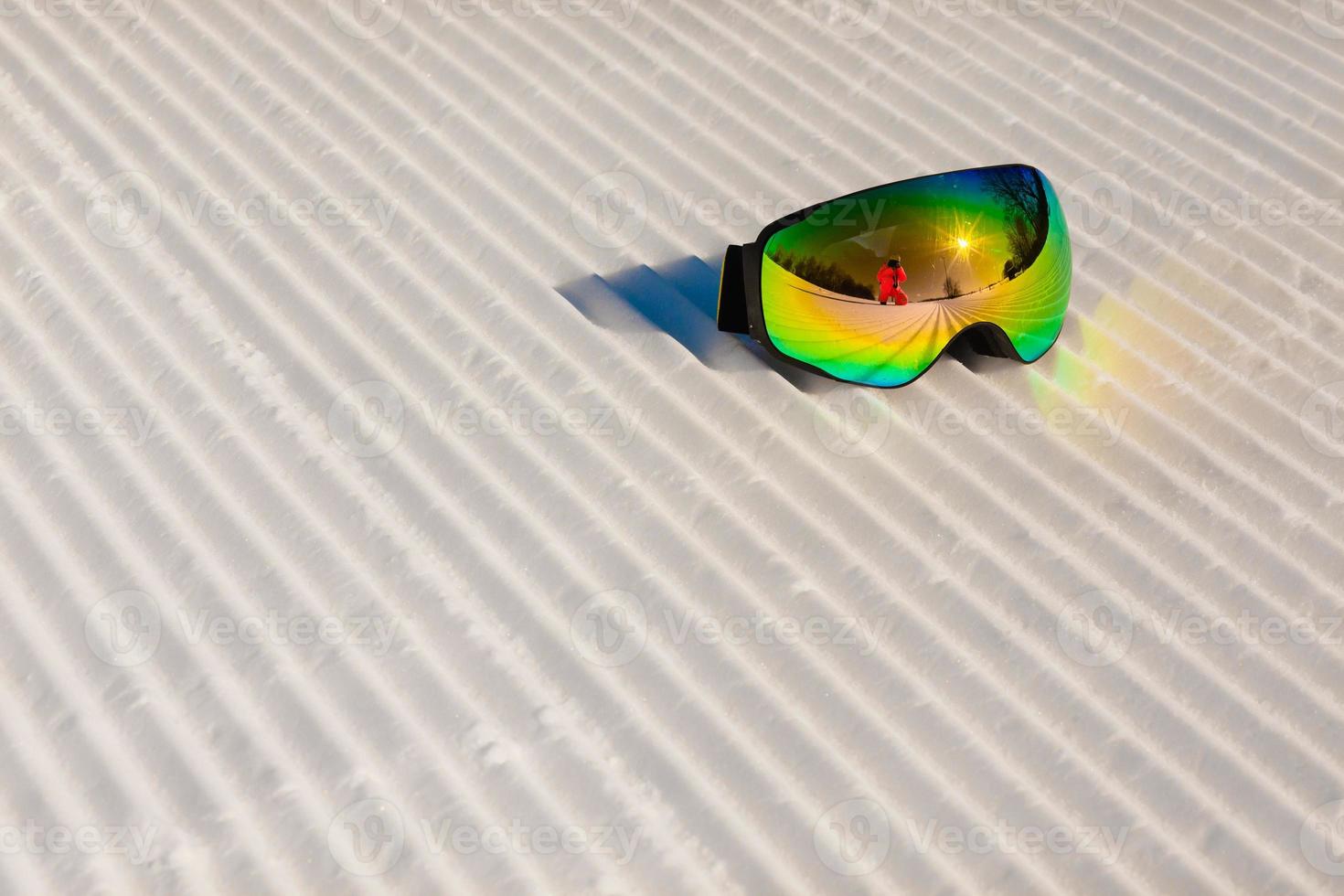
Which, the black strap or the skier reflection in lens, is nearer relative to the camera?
the skier reflection in lens

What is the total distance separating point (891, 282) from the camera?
315 cm

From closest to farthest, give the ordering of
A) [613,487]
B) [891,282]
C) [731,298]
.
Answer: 1. [613,487]
2. [891,282]
3. [731,298]

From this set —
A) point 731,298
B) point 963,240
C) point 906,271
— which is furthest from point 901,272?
point 731,298

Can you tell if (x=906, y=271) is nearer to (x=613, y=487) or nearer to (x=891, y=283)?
(x=891, y=283)

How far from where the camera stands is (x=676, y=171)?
13.3 ft

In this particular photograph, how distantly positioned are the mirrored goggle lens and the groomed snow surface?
0.17 metres

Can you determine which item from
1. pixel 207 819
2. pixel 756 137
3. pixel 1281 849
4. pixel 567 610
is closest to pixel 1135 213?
pixel 756 137

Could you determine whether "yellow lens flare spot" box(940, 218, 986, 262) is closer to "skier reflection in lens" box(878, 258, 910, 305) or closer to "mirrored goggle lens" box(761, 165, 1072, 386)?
"mirrored goggle lens" box(761, 165, 1072, 386)

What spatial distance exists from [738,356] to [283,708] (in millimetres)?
1570

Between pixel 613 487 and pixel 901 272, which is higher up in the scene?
pixel 901 272

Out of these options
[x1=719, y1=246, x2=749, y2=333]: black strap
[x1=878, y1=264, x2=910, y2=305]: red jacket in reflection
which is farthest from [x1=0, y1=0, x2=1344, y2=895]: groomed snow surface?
[x1=878, y1=264, x2=910, y2=305]: red jacket in reflection

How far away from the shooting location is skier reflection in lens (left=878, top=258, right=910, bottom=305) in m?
3.15

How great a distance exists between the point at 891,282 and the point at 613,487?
36.5 inches

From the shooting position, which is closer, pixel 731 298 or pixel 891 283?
pixel 891 283
